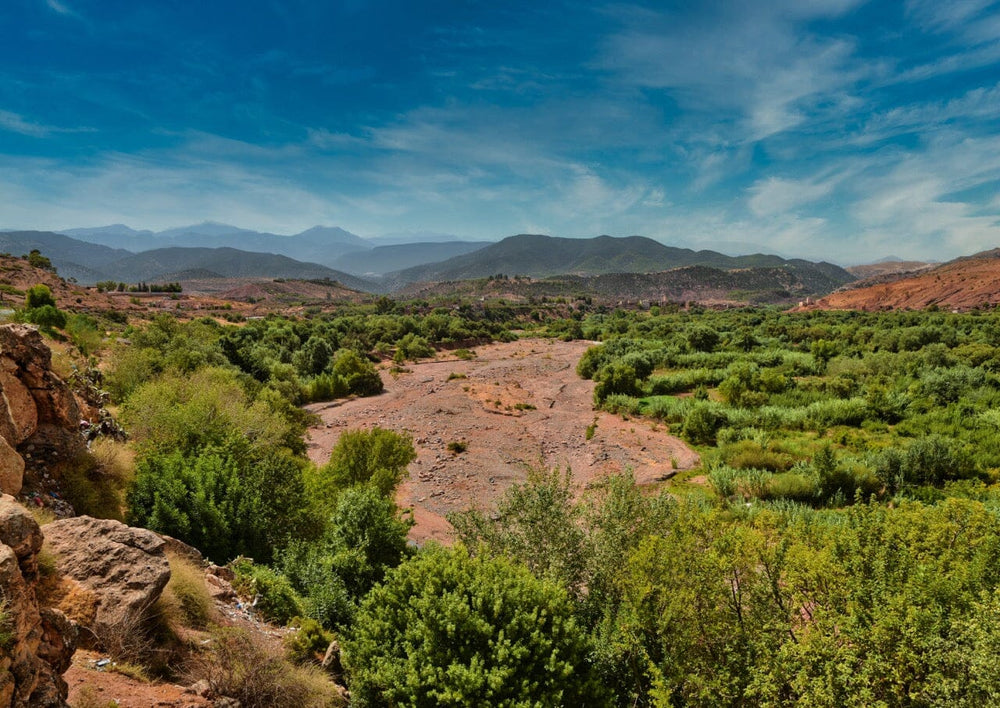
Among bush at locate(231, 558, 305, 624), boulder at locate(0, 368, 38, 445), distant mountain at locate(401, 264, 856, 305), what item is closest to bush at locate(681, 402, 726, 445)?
bush at locate(231, 558, 305, 624)

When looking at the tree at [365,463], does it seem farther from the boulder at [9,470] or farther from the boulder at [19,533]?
the boulder at [19,533]

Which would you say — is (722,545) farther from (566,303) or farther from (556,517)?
(566,303)

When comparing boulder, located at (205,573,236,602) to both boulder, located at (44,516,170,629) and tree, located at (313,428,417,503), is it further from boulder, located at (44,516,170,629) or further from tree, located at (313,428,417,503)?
tree, located at (313,428,417,503)

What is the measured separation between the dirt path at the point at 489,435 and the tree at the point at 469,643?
5016 mm

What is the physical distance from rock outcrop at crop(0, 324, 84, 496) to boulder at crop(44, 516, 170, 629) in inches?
135

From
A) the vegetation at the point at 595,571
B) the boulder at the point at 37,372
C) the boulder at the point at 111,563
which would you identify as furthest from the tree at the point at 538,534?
the boulder at the point at 37,372

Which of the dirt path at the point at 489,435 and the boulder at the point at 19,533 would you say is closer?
the boulder at the point at 19,533

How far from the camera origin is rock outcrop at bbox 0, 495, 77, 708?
3.78 meters

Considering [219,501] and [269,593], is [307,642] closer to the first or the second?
[269,593]

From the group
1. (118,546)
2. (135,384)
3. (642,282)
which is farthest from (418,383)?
(642,282)

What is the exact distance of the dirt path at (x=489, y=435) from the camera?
2014 centimetres

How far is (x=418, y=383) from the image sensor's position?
43.5 metres

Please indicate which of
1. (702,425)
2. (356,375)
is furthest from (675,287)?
(702,425)

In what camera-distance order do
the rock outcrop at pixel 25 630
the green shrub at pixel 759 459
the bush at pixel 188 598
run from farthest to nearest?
the green shrub at pixel 759 459 < the bush at pixel 188 598 < the rock outcrop at pixel 25 630
